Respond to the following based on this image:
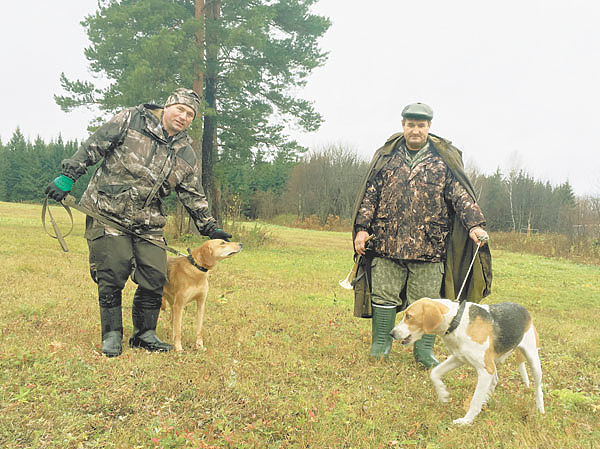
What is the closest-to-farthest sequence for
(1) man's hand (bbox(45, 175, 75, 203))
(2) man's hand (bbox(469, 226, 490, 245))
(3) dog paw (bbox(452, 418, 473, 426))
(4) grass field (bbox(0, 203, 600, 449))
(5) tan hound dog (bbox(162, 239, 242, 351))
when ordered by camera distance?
(4) grass field (bbox(0, 203, 600, 449))
(3) dog paw (bbox(452, 418, 473, 426))
(1) man's hand (bbox(45, 175, 75, 203))
(2) man's hand (bbox(469, 226, 490, 245))
(5) tan hound dog (bbox(162, 239, 242, 351))

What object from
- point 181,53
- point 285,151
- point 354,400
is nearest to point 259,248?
point 285,151

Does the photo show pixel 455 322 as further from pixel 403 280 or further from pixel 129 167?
pixel 129 167

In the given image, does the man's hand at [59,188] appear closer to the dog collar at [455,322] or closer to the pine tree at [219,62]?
the dog collar at [455,322]

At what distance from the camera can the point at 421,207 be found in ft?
14.7

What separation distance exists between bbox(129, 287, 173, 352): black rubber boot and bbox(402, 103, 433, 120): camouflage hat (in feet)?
9.93

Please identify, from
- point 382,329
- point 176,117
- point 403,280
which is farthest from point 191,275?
point 403,280

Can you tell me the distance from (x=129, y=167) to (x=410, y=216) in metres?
2.68

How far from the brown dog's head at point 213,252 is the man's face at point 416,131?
79.4 inches

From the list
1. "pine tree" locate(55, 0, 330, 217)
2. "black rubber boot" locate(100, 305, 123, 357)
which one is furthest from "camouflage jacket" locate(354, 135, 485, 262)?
"pine tree" locate(55, 0, 330, 217)

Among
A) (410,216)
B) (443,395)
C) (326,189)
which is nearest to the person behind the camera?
(443,395)

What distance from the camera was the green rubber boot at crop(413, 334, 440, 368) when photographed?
454cm

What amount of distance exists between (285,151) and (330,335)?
1259 centimetres

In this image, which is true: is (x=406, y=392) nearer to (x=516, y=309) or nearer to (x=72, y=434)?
(x=516, y=309)

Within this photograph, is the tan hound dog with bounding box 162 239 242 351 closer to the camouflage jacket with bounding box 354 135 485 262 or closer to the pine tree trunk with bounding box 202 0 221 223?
the camouflage jacket with bounding box 354 135 485 262
